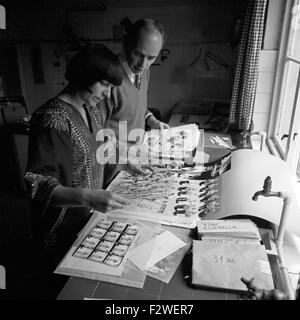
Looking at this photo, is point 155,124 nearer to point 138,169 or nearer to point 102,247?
point 138,169

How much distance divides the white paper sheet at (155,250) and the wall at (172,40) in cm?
297

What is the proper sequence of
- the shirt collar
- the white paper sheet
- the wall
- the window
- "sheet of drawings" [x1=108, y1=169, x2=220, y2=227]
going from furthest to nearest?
1. the wall
2. the window
3. the shirt collar
4. "sheet of drawings" [x1=108, y1=169, x2=220, y2=227]
5. the white paper sheet

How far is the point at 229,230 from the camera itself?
107 centimetres

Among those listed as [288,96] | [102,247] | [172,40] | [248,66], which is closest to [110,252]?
[102,247]

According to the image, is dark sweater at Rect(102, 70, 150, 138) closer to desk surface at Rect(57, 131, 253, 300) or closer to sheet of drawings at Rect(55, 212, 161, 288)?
sheet of drawings at Rect(55, 212, 161, 288)

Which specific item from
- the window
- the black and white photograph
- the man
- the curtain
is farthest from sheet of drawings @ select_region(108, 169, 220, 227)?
the curtain

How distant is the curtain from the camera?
6.91 feet

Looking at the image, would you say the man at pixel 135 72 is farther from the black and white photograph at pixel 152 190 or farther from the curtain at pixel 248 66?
the curtain at pixel 248 66

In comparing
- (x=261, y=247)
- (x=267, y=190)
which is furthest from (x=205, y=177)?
(x=261, y=247)

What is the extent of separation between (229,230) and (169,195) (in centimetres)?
39

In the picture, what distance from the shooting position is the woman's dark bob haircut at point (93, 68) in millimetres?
1118

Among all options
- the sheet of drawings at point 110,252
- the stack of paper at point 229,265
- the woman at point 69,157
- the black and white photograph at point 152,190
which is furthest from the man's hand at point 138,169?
the stack of paper at point 229,265

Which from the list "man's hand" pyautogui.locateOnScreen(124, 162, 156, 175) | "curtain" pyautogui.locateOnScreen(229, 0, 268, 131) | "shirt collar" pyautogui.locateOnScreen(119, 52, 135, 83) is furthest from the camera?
"curtain" pyautogui.locateOnScreen(229, 0, 268, 131)

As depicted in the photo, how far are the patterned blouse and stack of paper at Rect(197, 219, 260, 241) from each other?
524mm
